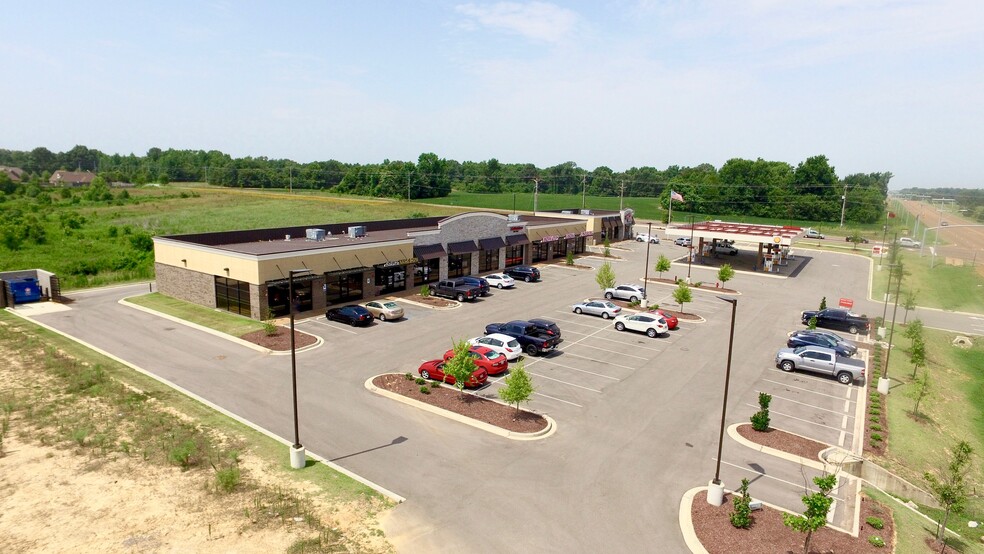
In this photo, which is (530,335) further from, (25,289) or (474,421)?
(25,289)

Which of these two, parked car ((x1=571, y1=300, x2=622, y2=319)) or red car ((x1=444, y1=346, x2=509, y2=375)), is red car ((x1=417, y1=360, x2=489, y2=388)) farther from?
parked car ((x1=571, y1=300, x2=622, y2=319))

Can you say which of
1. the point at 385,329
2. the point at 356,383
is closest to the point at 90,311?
the point at 385,329

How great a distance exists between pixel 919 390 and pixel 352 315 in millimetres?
33821

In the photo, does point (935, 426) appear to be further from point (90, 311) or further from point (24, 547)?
point (90, 311)

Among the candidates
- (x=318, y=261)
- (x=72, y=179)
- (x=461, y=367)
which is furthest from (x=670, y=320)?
(x=72, y=179)

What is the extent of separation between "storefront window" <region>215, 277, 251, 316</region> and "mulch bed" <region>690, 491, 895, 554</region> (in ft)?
109

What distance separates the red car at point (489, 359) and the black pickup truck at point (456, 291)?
53.6 feet

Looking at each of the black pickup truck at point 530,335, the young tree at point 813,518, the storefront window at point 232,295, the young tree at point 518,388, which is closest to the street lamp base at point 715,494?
the young tree at point 813,518

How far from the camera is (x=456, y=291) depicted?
46781 mm

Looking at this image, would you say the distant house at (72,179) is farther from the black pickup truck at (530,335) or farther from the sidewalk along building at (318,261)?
the black pickup truck at (530,335)

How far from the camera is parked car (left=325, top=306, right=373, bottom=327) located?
3797 centimetres

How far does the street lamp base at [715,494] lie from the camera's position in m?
17.6

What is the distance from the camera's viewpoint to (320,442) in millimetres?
21453

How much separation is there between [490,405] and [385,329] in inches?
580
